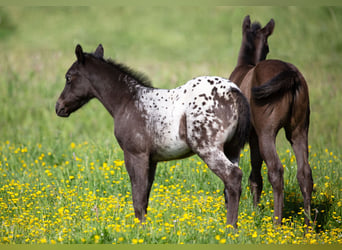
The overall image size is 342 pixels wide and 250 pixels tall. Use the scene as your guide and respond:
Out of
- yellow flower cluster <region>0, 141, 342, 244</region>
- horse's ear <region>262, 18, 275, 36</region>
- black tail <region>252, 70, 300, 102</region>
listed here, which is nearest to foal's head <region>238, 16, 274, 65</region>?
horse's ear <region>262, 18, 275, 36</region>

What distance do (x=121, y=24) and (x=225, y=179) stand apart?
61.1ft

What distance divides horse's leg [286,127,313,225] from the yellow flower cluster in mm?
322

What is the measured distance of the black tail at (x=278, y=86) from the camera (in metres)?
5.19

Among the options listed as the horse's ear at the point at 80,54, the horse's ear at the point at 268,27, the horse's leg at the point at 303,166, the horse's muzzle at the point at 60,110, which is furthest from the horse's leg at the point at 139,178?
the horse's ear at the point at 268,27

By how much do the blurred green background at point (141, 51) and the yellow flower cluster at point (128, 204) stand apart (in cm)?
108

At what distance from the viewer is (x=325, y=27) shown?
13094 millimetres

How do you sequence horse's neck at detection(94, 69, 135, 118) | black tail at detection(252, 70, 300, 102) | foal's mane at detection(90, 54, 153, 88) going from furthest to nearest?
foal's mane at detection(90, 54, 153, 88) → horse's neck at detection(94, 69, 135, 118) → black tail at detection(252, 70, 300, 102)

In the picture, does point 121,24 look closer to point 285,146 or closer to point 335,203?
point 285,146

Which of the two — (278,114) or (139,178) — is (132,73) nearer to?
(139,178)

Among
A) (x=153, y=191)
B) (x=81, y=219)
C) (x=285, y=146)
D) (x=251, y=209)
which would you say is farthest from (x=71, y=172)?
(x=285, y=146)

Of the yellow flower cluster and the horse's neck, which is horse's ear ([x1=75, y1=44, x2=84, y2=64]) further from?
the yellow flower cluster

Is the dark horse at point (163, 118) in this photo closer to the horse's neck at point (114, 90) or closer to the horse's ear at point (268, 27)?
the horse's neck at point (114, 90)

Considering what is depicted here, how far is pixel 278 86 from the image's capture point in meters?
5.21

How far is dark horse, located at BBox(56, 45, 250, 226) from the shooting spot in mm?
4828
